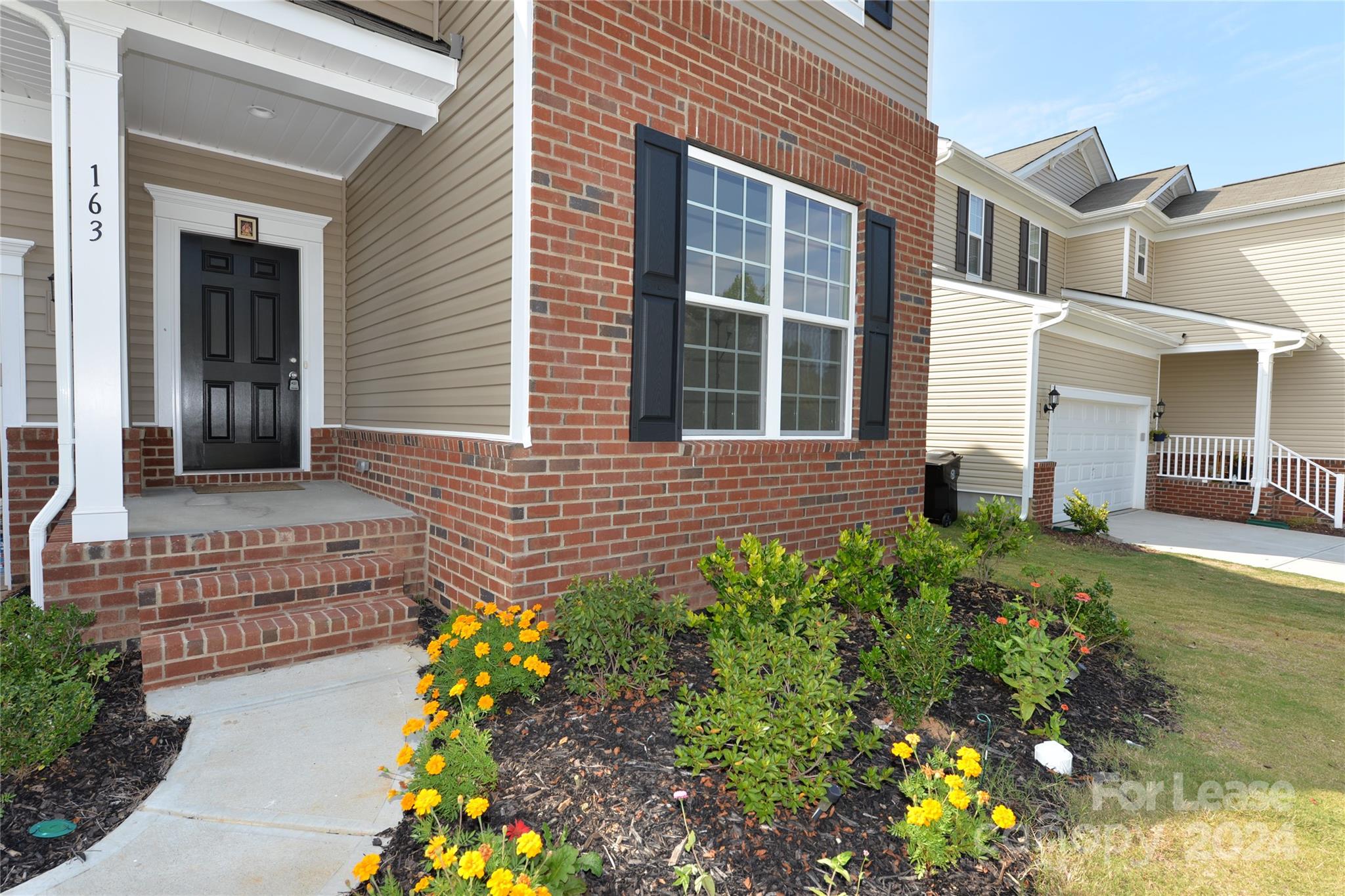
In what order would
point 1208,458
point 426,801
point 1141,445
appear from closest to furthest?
1. point 426,801
2. point 1208,458
3. point 1141,445

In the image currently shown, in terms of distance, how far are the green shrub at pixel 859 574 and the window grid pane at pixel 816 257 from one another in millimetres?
1761

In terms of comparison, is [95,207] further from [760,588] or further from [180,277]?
[760,588]

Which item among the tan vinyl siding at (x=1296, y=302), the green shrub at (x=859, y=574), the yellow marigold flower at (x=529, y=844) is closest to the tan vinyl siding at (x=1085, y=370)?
the tan vinyl siding at (x=1296, y=302)

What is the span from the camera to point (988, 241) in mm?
12375

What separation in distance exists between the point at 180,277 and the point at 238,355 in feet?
2.30

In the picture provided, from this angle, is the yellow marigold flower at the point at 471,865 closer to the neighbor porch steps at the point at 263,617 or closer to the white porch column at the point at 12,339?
the neighbor porch steps at the point at 263,617

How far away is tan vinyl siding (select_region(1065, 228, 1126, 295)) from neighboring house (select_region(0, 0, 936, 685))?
10995 millimetres

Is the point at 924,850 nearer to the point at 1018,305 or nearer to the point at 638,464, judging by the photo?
the point at 638,464

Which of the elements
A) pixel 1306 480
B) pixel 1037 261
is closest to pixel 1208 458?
pixel 1306 480

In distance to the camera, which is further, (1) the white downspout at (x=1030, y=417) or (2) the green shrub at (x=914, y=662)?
(1) the white downspout at (x=1030, y=417)

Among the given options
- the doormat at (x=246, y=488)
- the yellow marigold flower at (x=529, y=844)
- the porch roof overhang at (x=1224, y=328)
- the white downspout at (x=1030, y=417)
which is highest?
the porch roof overhang at (x=1224, y=328)

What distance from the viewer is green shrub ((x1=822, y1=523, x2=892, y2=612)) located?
12.5 ft

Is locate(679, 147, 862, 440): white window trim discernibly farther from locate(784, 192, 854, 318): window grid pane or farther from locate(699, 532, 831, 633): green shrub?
locate(699, 532, 831, 633): green shrub

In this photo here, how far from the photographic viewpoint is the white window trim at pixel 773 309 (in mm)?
4293
